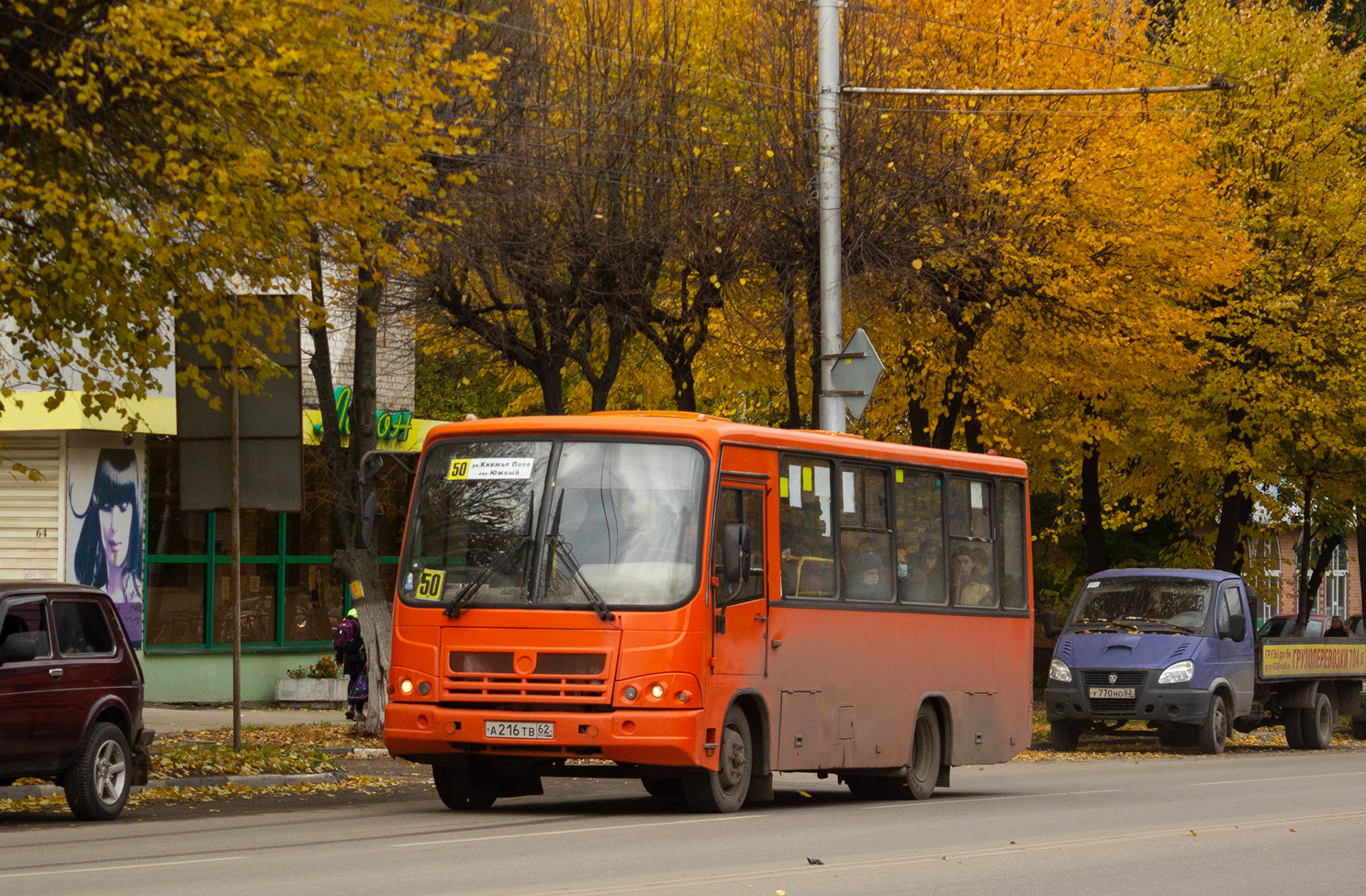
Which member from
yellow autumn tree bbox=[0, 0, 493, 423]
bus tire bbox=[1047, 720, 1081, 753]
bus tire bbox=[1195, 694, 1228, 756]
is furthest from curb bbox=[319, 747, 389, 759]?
bus tire bbox=[1195, 694, 1228, 756]

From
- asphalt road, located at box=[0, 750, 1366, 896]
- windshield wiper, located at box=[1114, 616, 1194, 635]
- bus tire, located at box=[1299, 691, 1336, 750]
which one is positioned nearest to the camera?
asphalt road, located at box=[0, 750, 1366, 896]

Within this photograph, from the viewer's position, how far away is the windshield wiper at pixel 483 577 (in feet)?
47.1

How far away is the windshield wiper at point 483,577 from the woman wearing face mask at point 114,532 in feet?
46.6

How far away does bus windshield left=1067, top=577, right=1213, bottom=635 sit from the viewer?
26.2 meters

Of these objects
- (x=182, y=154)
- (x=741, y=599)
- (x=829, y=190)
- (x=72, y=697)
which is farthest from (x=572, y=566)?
(x=829, y=190)

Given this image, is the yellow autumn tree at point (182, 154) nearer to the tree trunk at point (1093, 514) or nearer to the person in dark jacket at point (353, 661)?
the person in dark jacket at point (353, 661)

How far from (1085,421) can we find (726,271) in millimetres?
8353

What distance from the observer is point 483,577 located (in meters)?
14.4

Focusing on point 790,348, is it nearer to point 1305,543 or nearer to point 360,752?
point 360,752

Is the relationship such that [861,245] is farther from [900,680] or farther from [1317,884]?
[1317,884]

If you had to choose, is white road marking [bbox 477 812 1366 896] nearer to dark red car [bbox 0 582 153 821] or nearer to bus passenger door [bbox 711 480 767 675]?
bus passenger door [bbox 711 480 767 675]

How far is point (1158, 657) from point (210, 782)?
12960 mm

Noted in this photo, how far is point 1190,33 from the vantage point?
124 ft

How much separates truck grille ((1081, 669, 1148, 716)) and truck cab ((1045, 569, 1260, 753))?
0.5 inches
